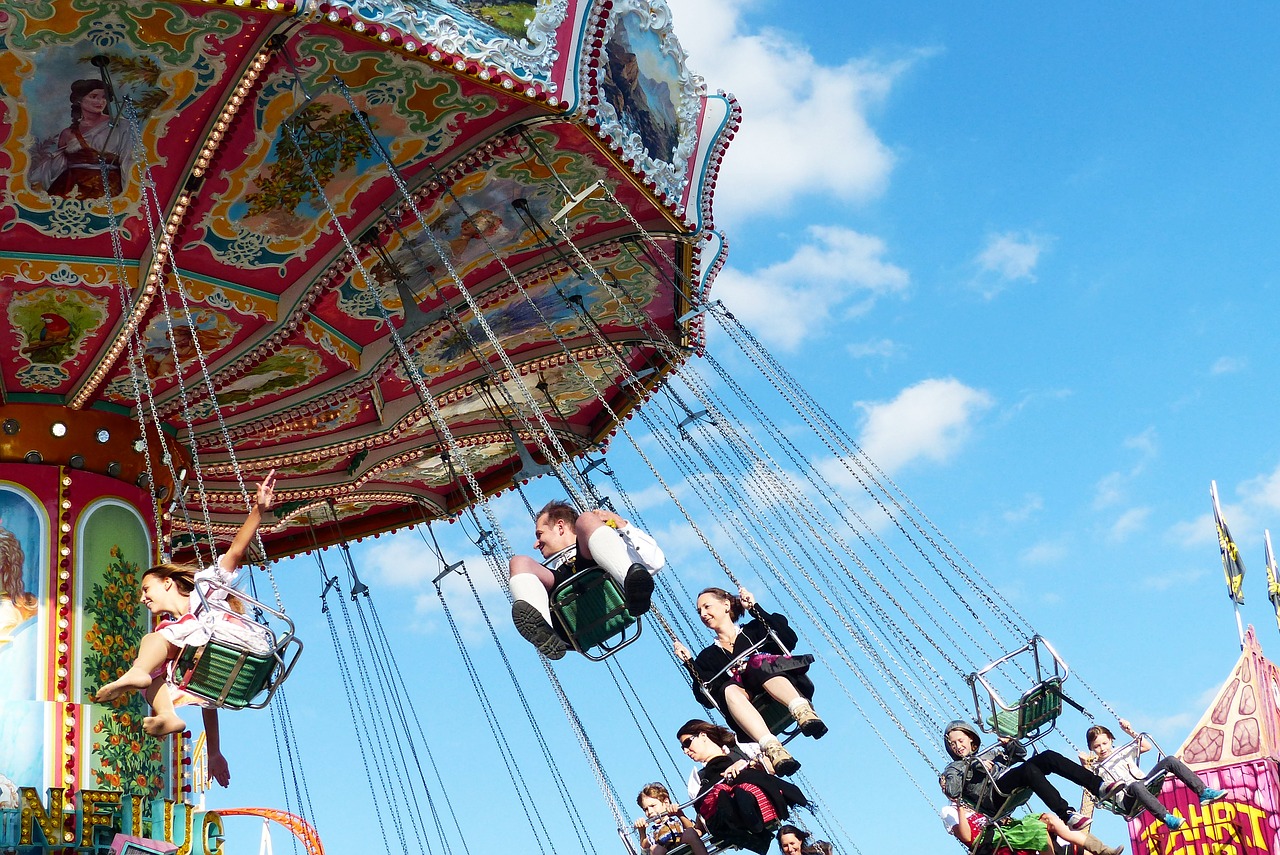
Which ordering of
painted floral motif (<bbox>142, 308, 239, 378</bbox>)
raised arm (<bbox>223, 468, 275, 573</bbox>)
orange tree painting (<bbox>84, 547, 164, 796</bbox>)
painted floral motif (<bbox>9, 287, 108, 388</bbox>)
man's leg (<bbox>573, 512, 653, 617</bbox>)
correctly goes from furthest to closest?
painted floral motif (<bbox>142, 308, 239, 378</bbox>) < orange tree painting (<bbox>84, 547, 164, 796</bbox>) < painted floral motif (<bbox>9, 287, 108, 388</bbox>) < raised arm (<bbox>223, 468, 275, 573</bbox>) < man's leg (<bbox>573, 512, 653, 617</bbox>)

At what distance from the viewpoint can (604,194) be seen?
10539 millimetres

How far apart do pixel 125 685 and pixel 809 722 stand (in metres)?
3.47

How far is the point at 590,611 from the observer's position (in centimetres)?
782

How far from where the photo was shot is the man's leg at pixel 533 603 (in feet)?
25.8

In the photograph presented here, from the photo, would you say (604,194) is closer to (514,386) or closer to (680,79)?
(680,79)

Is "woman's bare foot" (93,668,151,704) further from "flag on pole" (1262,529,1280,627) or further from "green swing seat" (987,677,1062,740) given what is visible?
"flag on pole" (1262,529,1280,627)

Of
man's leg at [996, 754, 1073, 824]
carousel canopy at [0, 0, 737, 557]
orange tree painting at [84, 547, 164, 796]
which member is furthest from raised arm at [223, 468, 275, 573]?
man's leg at [996, 754, 1073, 824]

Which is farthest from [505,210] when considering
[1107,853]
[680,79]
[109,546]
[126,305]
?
[1107,853]

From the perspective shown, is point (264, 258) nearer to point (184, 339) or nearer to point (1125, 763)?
point (184, 339)

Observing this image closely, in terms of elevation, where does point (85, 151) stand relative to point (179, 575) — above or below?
above

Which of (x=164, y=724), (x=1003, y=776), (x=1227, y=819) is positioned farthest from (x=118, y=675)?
(x=1227, y=819)

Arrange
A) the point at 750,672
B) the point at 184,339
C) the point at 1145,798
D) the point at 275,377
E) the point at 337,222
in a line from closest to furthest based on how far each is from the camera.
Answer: the point at 750,672, the point at 1145,798, the point at 337,222, the point at 184,339, the point at 275,377

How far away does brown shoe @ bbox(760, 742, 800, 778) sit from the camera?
776 centimetres

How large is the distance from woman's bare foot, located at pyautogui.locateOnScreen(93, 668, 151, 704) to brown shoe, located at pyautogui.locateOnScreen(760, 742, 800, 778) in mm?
3186
